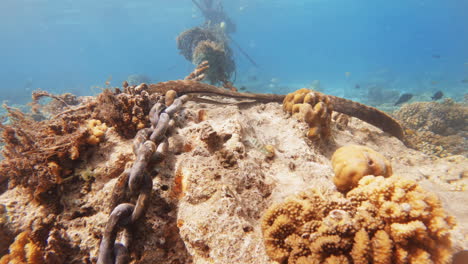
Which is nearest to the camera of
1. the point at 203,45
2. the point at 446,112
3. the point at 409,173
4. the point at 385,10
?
the point at 409,173

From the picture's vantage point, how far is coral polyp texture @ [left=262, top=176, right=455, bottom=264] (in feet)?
4.20

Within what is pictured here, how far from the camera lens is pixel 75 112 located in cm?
321

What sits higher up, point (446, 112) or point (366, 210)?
point (446, 112)

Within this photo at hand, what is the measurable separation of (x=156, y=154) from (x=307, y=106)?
7.82 feet

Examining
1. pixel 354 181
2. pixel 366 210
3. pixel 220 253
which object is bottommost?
pixel 220 253

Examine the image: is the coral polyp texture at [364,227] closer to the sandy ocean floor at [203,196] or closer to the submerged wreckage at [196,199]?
the submerged wreckage at [196,199]

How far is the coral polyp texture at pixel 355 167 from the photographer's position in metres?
1.92

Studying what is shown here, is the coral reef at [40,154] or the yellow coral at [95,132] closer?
the coral reef at [40,154]

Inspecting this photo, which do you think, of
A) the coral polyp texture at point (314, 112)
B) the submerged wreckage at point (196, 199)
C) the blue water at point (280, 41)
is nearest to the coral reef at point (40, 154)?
the submerged wreckage at point (196, 199)

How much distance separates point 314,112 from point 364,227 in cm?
197

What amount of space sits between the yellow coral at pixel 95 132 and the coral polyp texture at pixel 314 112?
112 inches

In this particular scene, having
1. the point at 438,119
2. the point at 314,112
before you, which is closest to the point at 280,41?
the point at 438,119

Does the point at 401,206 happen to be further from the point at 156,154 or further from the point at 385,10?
the point at 385,10

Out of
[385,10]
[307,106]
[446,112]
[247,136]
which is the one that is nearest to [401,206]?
[247,136]
